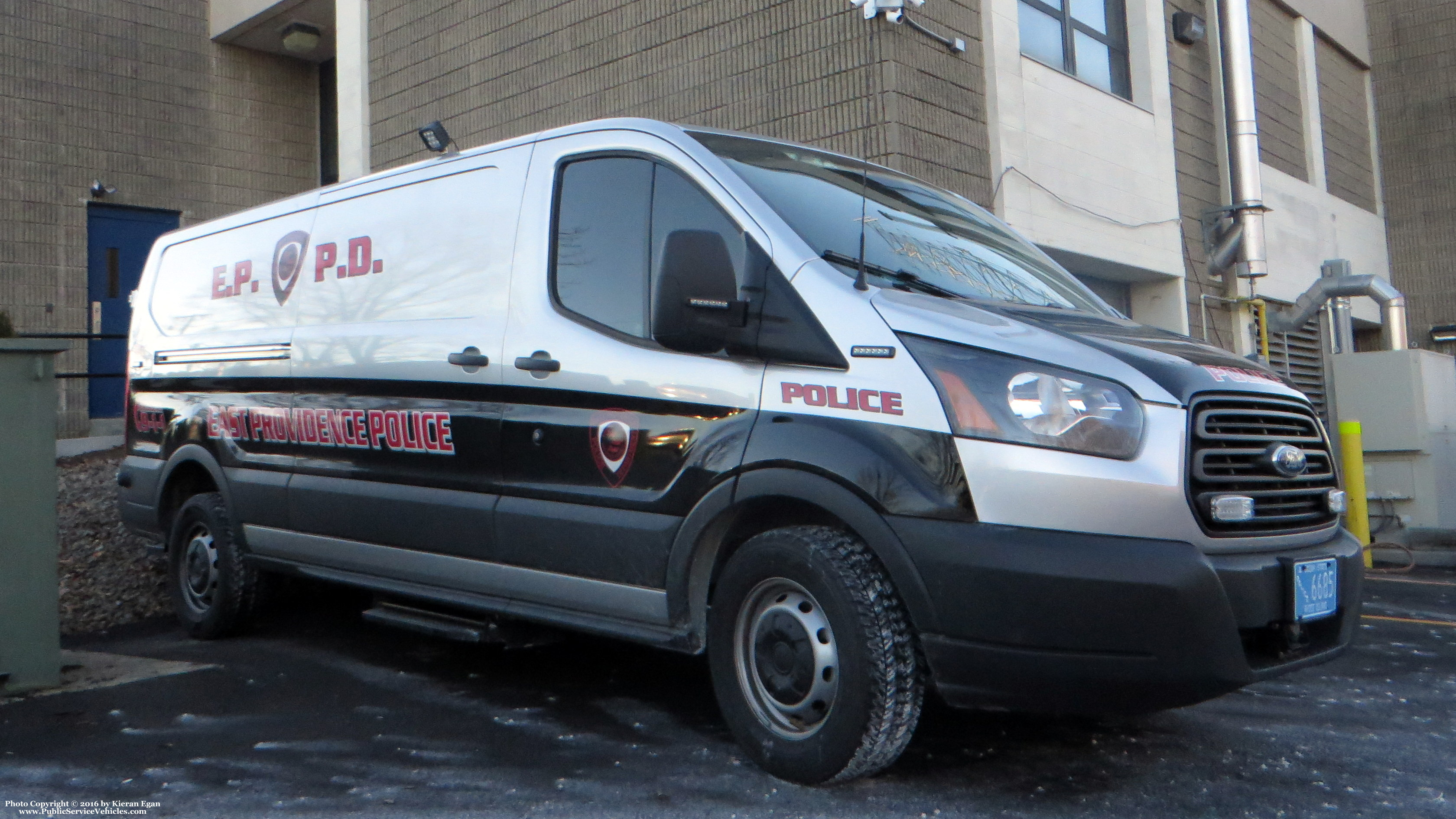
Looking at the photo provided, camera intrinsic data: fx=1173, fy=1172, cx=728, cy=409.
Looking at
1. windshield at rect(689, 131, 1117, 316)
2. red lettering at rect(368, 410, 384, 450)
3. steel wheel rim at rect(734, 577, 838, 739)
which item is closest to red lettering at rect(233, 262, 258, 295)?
red lettering at rect(368, 410, 384, 450)

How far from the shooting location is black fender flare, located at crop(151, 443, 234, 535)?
5551 millimetres

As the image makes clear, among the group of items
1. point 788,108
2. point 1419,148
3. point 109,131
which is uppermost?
point 1419,148

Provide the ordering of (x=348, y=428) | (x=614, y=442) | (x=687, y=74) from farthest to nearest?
(x=687, y=74) → (x=348, y=428) → (x=614, y=442)

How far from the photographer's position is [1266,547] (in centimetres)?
311

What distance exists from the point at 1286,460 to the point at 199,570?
4.94 m

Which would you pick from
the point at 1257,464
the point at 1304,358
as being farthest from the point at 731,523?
the point at 1304,358

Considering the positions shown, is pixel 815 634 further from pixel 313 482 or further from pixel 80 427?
pixel 80 427

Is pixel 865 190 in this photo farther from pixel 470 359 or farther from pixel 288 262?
pixel 288 262

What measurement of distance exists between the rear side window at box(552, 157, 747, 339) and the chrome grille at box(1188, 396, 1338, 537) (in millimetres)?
1424

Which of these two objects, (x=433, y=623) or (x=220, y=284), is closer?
(x=433, y=623)

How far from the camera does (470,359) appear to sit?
14.0ft

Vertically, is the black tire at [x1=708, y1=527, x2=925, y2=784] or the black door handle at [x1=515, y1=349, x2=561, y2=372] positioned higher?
the black door handle at [x1=515, y1=349, x2=561, y2=372]

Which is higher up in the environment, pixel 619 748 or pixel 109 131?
pixel 109 131

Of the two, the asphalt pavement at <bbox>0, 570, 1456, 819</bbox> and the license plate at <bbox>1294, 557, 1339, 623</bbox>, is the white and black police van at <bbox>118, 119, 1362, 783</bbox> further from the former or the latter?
the asphalt pavement at <bbox>0, 570, 1456, 819</bbox>
